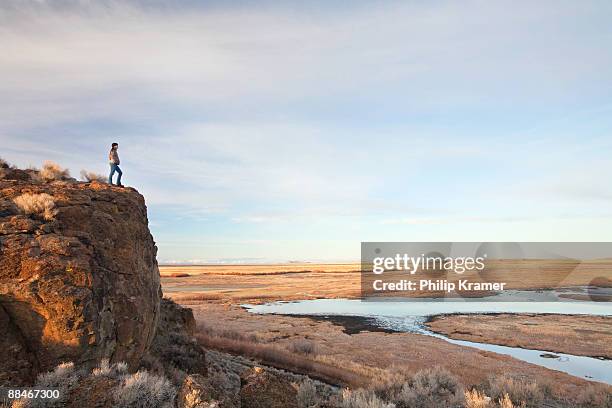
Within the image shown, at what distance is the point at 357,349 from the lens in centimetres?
2533

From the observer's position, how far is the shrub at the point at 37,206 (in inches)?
375

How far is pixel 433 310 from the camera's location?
4497 centimetres

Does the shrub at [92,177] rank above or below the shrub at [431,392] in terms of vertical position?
above

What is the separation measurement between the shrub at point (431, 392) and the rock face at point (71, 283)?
9.09 metres

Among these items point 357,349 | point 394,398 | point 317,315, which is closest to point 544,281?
point 317,315

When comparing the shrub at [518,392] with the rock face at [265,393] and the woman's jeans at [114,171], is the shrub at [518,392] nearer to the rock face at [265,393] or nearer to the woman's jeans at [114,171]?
the rock face at [265,393]

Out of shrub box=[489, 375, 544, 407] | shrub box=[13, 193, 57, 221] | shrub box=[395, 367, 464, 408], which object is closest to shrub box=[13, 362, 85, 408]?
shrub box=[13, 193, 57, 221]

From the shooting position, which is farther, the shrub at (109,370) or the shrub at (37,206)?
the shrub at (37,206)

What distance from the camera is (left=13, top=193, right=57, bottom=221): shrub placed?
31.3 feet

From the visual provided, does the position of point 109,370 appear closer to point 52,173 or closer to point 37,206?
point 37,206

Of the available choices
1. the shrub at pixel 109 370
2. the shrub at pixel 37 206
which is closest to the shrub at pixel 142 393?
the shrub at pixel 109 370

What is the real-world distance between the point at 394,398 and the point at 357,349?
11189 millimetres

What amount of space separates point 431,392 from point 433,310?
31792mm

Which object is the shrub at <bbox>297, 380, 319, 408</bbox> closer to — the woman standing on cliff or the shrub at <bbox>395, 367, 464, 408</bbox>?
the shrub at <bbox>395, 367, 464, 408</bbox>
